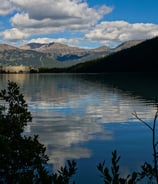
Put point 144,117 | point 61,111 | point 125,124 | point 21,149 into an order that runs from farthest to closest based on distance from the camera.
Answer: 1. point 61,111
2. point 144,117
3. point 125,124
4. point 21,149

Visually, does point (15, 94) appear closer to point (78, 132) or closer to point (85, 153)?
point (85, 153)

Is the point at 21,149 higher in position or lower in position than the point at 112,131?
higher

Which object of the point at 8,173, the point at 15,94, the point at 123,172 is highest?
the point at 15,94

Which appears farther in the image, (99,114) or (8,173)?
(99,114)

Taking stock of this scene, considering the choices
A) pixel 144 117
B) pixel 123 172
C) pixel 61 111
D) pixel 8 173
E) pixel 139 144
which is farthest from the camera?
pixel 61 111

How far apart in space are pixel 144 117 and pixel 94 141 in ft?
56.7

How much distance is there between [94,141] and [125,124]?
1105 cm

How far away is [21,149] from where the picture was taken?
12.9 m

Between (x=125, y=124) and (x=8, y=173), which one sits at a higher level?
(x=8, y=173)

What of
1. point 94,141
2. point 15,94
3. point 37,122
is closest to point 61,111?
point 37,122

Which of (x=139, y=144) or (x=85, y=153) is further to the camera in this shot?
(x=139, y=144)

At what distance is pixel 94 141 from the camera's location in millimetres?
34531

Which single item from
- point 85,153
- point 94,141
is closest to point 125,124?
point 94,141

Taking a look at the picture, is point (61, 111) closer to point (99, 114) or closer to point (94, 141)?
point (99, 114)
